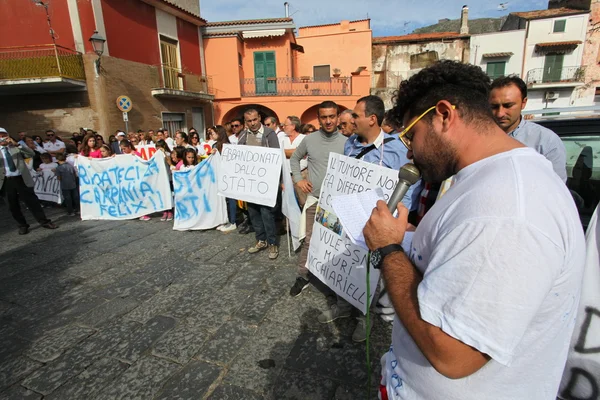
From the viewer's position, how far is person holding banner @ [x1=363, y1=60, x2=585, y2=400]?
2.25 ft

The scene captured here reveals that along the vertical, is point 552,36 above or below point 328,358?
above

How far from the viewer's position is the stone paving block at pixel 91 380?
7.06 feet

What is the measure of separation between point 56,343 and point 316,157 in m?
2.90

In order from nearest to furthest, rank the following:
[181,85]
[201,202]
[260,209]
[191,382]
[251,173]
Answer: [191,382] < [251,173] < [260,209] < [201,202] < [181,85]

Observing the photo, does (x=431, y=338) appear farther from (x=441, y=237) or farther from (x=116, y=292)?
(x=116, y=292)

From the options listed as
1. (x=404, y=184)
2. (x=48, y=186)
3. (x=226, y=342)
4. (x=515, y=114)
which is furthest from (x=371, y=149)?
(x=48, y=186)

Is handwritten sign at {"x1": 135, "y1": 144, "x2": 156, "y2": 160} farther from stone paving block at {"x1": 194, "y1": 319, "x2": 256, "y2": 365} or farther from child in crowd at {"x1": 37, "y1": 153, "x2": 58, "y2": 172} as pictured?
stone paving block at {"x1": 194, "y1": 319, "x2": 256, "y2": 365}

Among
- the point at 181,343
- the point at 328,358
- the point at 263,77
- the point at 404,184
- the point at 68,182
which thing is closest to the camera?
the point at 404,184

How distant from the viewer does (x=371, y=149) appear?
266 centimetres

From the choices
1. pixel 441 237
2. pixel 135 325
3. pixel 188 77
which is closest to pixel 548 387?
pixel 441 237

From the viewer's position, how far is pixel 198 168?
19.2ft

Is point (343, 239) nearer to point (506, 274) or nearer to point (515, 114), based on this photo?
point (515, 114)

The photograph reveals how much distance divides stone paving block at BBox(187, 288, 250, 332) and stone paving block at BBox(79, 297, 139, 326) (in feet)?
2.41

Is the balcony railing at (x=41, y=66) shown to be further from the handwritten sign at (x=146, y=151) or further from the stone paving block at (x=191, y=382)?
the stone paving block at (x=191, y=382)
